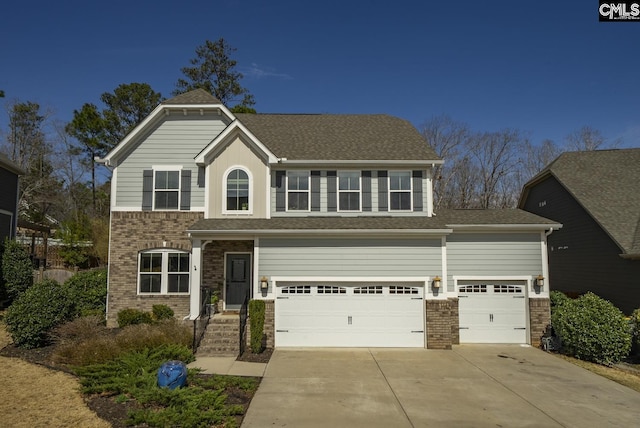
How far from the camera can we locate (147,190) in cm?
1509

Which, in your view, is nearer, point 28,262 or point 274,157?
point 274,157

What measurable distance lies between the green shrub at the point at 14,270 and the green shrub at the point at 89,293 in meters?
3.43

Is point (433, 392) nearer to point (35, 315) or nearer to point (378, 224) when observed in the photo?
point (378, 224)

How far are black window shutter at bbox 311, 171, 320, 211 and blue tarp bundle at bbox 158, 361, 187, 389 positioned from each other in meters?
7.86

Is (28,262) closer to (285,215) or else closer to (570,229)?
(285,215)

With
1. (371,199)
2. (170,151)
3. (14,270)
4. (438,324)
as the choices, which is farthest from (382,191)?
(14,270)

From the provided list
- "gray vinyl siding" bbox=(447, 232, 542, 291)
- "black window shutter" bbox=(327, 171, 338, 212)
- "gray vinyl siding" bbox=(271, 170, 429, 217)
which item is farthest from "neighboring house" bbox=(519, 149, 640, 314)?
"black window shutter" bbox=(327, 171, 338, 212)

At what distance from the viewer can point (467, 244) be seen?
1452 centimetres

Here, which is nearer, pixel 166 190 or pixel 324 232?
pixel 324 232

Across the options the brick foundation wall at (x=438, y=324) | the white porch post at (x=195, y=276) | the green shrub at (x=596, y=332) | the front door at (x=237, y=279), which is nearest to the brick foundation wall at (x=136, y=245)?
the white porch post at (x=195, y=276)

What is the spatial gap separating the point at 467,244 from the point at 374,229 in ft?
11.9

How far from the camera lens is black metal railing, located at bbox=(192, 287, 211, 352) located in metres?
12.3

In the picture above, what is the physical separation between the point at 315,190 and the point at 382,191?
250cm

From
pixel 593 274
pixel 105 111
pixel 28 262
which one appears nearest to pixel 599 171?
pixel 593 274
